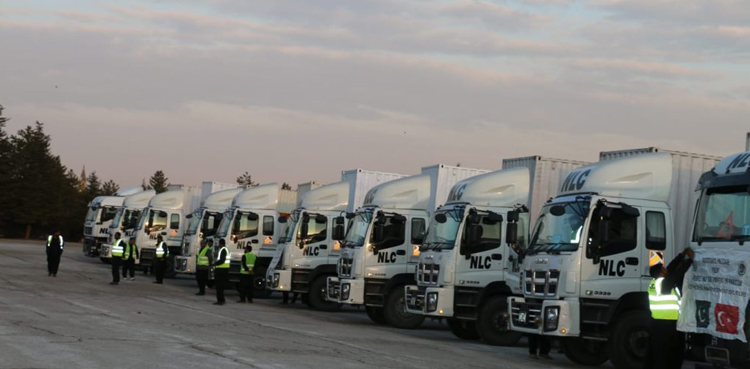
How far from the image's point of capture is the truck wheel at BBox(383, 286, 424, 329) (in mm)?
21844

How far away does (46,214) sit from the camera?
9156 centimetres

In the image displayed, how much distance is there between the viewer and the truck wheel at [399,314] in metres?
21.8

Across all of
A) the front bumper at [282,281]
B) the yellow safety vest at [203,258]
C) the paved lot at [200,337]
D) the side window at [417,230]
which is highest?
the side window at [417,230]

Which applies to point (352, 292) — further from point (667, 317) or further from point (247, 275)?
point (667, 317)

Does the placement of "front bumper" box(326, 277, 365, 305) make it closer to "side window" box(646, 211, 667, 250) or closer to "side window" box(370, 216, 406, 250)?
"side window" box(370, 216, 406, 250)

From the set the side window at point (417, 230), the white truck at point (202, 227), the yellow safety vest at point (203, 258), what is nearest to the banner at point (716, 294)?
the side window at point (417, 230)

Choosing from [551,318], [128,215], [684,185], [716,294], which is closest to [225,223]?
[128,215]

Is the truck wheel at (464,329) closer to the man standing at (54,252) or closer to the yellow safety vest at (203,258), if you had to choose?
the yellow safety vest at (203,258)

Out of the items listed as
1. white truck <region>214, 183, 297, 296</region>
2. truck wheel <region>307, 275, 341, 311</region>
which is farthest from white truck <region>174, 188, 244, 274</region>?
truck wheel <region>307, 275, 341, 311</region>

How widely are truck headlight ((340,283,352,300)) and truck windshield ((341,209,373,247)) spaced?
967 mm

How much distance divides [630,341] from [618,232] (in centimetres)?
169

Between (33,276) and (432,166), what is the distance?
1493 cm

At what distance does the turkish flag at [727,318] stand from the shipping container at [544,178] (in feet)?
25.1

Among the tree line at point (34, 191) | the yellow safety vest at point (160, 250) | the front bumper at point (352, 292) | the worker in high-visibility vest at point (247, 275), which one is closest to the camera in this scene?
the front bumper at point (352, 292)
